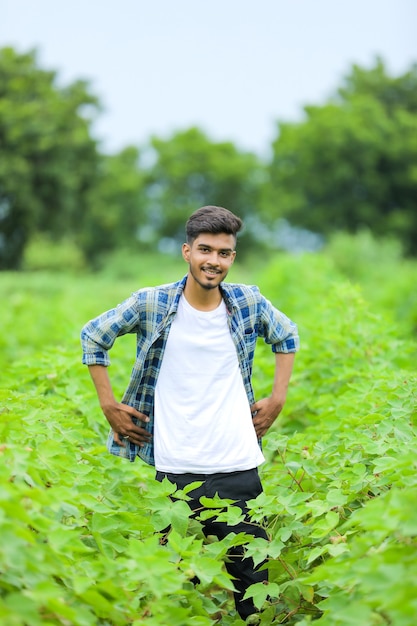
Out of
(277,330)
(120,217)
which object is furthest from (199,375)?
(120,217)

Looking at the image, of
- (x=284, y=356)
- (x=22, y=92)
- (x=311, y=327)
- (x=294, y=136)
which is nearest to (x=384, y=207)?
(x=294, y=136)

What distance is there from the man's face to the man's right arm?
0.65m

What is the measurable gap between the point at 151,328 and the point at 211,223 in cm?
55

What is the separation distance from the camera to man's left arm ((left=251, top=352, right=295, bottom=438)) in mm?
4316

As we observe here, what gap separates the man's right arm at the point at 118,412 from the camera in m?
4.17

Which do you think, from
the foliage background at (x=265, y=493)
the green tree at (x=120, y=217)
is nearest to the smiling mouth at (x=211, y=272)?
the foliage background at (x=265, y=493)

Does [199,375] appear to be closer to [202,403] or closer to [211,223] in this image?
[202,403]

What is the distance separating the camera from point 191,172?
221 feet

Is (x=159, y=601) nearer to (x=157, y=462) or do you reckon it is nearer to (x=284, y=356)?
(x=157, y=462)

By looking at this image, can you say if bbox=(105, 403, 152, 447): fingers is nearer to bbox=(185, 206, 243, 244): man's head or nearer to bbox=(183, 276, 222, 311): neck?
bbox=(183, 276, 222, 311): neck

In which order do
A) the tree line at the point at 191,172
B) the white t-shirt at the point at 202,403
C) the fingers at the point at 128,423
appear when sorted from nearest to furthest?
the white t-shirt at the point at 202,403
the fingers at the point at 128,423
the tree line at the point at 191,172

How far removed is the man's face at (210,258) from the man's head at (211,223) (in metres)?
0.02

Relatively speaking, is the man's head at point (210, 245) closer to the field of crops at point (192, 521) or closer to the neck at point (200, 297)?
the neck at point (200, 297)

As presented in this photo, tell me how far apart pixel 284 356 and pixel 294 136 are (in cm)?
5351
